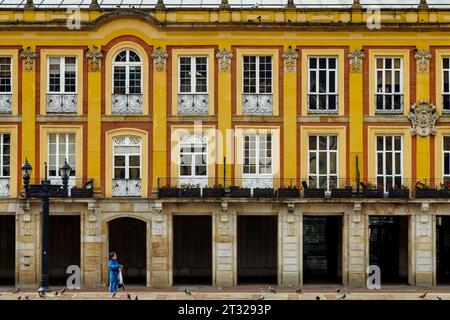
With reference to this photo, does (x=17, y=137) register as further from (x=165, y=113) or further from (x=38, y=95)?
(x=165, y=113)

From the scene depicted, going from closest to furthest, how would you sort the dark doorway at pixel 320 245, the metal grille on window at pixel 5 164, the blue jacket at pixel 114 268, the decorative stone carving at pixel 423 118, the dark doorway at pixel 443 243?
1. the blue jacket at pixel 114 268
2. the metal grille on window at pixel 5 164
3. the decorative stone carving at pixel 423 118
4. the dark doorway at pixel 443 243
5. the dark doorway at pixel 320 245

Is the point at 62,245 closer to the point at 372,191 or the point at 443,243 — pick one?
the point at 372,191

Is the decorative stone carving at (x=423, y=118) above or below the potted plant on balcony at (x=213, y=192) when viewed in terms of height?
above

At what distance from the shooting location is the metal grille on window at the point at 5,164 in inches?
1388

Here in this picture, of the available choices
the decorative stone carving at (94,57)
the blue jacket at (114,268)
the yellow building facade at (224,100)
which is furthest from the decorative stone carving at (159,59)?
the blue jacket at (114,268)

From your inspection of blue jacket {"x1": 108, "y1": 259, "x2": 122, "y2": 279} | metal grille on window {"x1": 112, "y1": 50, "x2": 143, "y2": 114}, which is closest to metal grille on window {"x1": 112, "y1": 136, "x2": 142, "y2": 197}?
metal grille on window {"x1": 112, "y1": 50, "x2": 143, "y2": 114}

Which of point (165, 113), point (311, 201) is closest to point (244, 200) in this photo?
point (311, 201)

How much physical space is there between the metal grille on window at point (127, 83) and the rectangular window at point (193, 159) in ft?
9.15

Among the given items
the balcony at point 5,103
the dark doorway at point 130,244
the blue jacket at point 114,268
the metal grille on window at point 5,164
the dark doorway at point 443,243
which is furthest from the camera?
the dark doorway at point 443,243

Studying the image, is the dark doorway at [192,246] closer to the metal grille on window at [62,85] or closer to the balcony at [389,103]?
the metal grille on window at [62,85]

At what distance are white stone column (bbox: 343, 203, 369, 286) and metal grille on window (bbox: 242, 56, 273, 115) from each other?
20.5 ft

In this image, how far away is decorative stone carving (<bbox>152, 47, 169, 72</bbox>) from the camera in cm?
3538

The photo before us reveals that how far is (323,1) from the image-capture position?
39.2 meters

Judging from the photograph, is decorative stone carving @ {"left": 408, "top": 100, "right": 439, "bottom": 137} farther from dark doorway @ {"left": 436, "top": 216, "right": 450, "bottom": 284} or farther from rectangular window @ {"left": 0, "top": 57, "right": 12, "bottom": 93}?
rectangular window @ {"left": 0, "top": 57, "right": 12, "bottom": 93}
